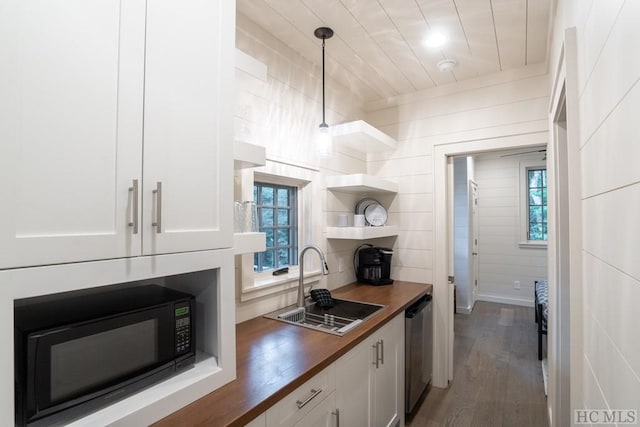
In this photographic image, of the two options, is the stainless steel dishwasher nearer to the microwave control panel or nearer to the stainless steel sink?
the stainless steel sink

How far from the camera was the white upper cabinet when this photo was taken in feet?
2.28

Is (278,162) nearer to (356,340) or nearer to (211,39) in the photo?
(211,39)

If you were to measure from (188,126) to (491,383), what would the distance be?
3163 mm

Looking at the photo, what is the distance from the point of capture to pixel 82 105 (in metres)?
0.79

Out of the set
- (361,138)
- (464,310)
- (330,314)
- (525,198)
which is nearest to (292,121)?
(361,138)

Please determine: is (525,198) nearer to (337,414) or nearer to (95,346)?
(337,414)

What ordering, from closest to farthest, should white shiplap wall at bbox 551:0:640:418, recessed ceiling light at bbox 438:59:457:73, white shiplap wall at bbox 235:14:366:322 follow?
white shiplap wall at bbox 551:0:640:418 → white shiplap wall at bbox 235:14:366:322 → recessed ceiling light at bbox 438:59:457:73

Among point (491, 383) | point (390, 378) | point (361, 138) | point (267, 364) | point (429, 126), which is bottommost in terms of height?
point (491, 383)

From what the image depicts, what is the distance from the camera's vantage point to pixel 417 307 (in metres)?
2.46

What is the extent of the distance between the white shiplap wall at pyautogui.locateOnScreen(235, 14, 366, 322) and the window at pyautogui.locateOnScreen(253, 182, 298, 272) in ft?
0.46

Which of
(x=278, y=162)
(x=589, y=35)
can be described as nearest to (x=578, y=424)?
(x=589, y=35)

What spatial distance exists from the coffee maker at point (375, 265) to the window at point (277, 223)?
78 centimetres

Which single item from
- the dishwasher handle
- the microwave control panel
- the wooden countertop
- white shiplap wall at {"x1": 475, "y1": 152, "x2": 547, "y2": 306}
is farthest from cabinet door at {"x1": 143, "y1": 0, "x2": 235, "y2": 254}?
white shiplap wall at {"x1": 475, "y1": 152, "x2": 547, "y2": 306}

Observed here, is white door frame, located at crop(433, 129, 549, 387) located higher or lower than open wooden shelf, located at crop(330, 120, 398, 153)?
lower
